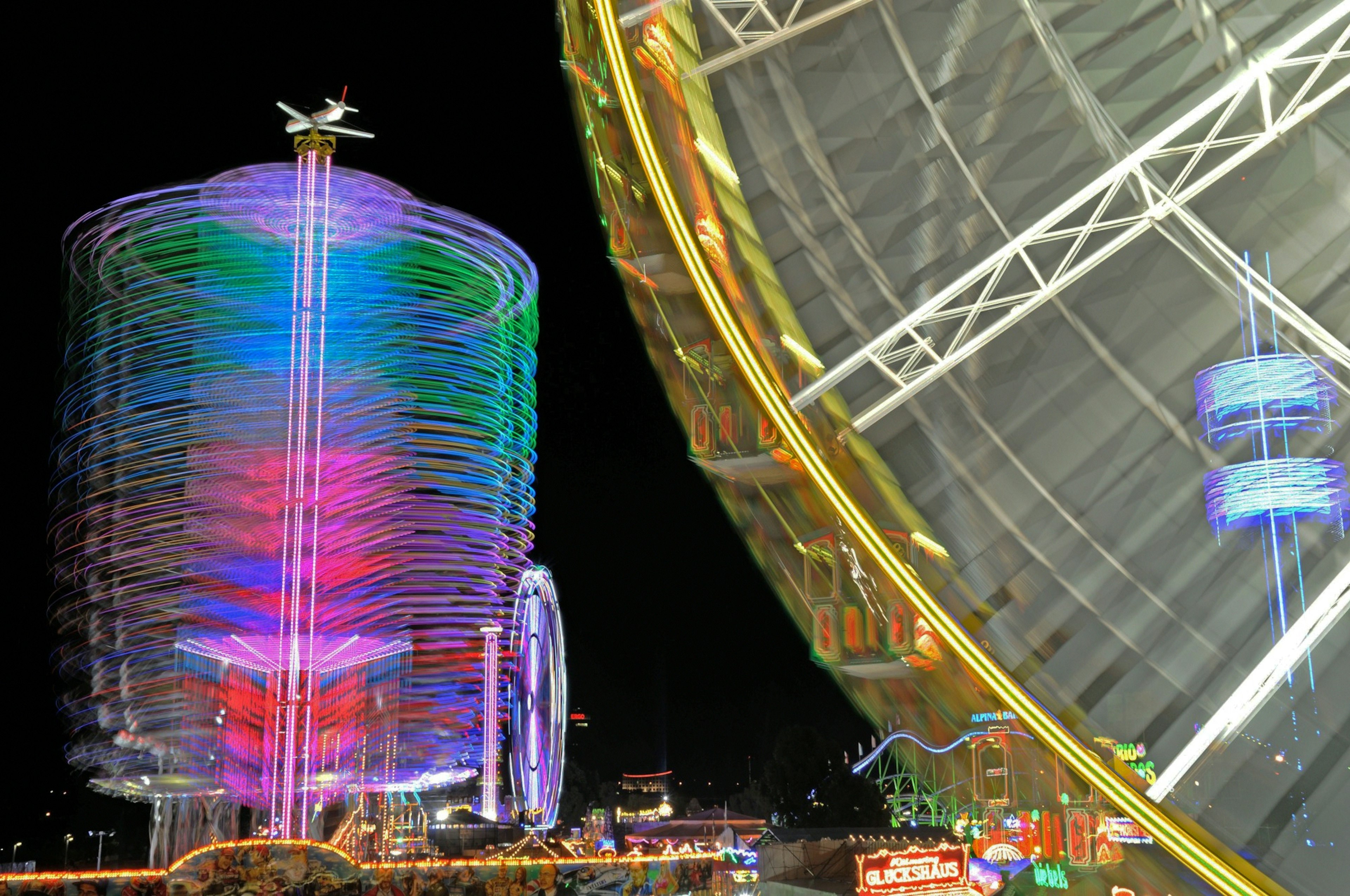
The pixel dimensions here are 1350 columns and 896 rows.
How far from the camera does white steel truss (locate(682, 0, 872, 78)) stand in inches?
303

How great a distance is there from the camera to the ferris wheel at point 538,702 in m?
28.2

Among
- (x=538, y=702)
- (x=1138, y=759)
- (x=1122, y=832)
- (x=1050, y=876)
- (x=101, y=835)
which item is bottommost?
(x=101, y=835)

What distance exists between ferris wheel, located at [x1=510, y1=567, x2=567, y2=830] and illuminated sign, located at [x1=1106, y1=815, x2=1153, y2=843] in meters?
19.1

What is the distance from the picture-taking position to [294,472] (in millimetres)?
20047

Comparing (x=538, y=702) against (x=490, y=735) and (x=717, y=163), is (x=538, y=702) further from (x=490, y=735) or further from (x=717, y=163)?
(x=717, y=163)

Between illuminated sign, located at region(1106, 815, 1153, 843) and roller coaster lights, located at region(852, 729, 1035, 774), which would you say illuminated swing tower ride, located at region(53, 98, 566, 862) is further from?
illuminated sign, located at region(1106, 815, 1153, 843)

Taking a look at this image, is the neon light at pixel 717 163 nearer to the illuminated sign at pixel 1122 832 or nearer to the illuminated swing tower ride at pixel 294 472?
the illuminated sign at pixel 1122 832

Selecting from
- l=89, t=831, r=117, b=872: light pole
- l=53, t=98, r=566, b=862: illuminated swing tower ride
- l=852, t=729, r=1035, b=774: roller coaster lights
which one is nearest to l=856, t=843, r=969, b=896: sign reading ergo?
l=852, t=729, r=1035, b=774: roller coaster lights

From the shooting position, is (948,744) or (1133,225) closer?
(1133,225)

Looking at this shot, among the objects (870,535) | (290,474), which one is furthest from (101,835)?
(870,535)

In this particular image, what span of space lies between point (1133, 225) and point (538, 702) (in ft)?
82.1

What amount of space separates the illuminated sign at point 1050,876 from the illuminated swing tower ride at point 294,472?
11.2 metres

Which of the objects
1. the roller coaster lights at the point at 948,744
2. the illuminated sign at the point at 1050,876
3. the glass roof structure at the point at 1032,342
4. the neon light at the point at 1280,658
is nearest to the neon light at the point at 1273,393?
the glass roof structure at the point at 1032,342

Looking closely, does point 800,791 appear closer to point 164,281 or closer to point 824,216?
point 164,281
